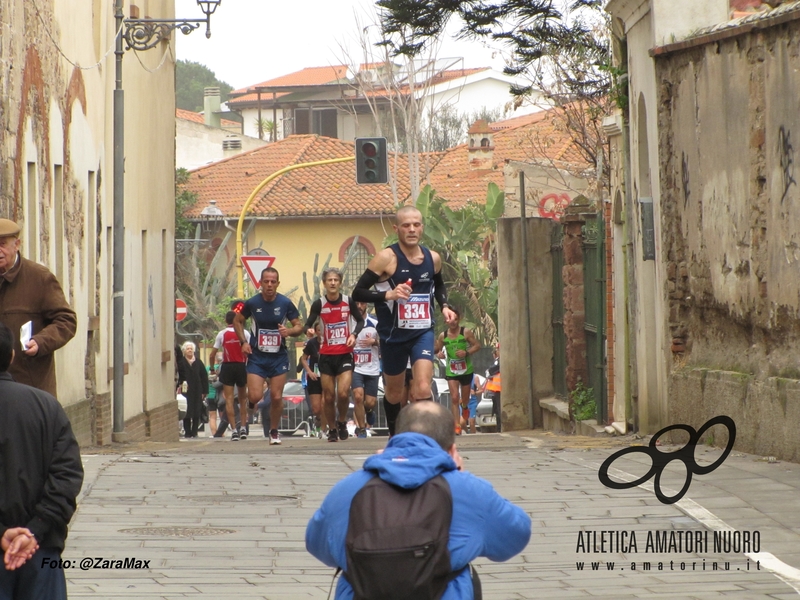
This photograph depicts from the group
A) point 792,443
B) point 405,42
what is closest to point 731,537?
point 792,443

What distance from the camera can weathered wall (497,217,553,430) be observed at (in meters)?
20.0

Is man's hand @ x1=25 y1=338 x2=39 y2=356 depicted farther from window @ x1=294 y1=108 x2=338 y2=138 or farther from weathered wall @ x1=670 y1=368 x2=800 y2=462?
Answer: window @ x1=294 y1=108 x2=338 y2=138

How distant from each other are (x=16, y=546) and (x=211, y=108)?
8668 cm

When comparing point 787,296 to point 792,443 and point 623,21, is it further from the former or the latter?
point 623,21

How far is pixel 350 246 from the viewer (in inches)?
2185

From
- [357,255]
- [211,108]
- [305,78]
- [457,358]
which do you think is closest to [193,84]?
[305,78]

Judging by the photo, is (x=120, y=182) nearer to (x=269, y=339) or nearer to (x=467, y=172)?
(x=269, y=339)

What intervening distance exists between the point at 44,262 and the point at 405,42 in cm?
481

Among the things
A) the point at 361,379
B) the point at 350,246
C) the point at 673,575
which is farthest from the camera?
the point at 350,246

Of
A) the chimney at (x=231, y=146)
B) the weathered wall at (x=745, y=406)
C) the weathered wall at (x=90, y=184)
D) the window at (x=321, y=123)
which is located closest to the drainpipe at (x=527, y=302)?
the weathered wall at (x=90, y=184)

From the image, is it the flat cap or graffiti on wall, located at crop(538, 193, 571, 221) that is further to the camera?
graffiti on wall, located at crop(538, 193, 571, 221)

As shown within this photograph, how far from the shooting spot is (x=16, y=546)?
4992mm

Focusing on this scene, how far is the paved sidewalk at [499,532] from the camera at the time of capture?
7.00 m

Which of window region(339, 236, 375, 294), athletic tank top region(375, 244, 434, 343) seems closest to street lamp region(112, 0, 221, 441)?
athletic tank top region(375, 244, 434, 343)
